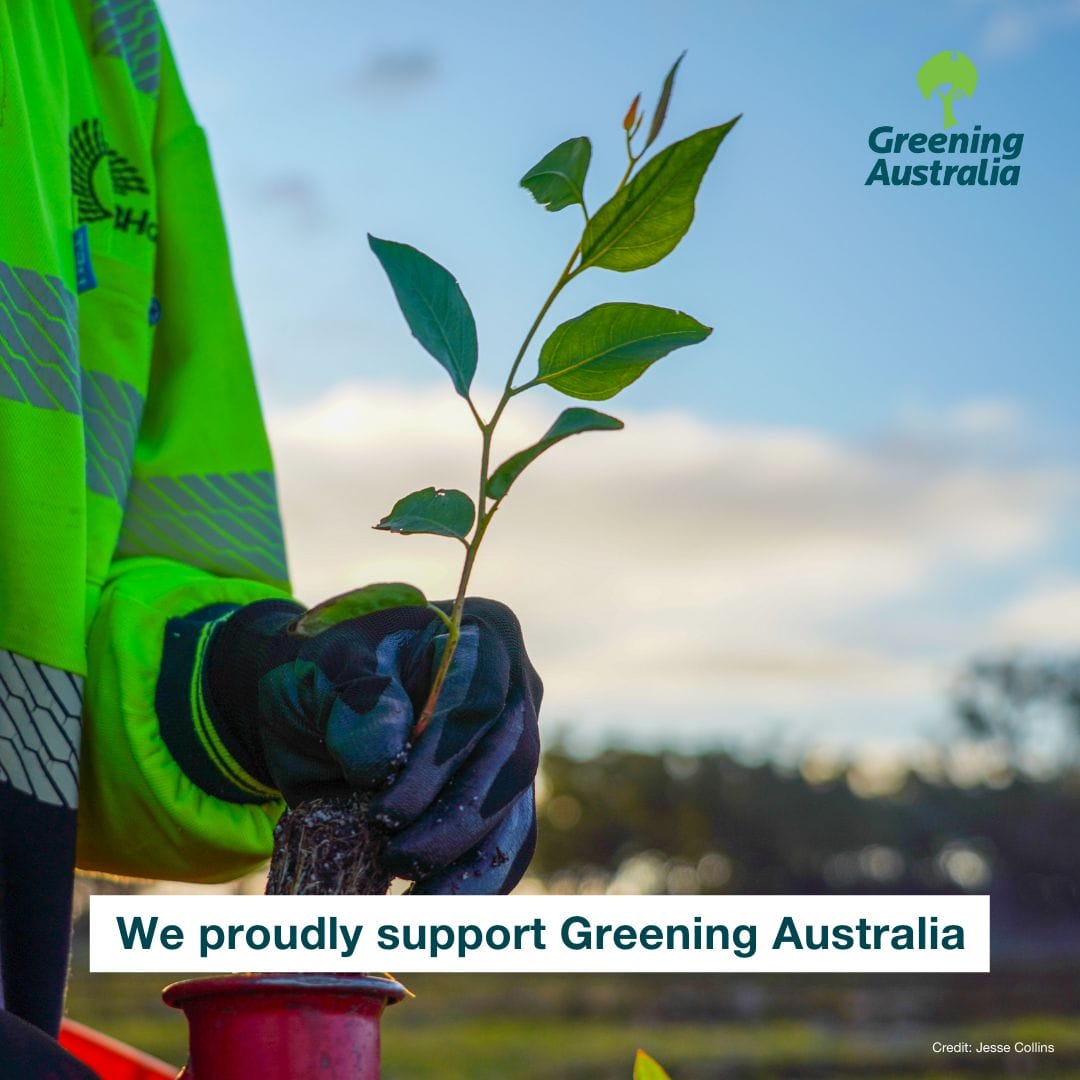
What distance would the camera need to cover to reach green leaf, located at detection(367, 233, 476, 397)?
58cm

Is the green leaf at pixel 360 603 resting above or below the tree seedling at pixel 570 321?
below

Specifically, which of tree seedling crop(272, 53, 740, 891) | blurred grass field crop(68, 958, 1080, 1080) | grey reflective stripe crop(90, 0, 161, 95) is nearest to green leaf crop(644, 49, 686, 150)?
tree seedling crop(272, 53, 740, 891)

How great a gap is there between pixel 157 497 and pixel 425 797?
57cm

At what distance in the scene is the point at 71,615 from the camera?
100 centimetres

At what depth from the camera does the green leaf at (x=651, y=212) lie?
553 millimetres

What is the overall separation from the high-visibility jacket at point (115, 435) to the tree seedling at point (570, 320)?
490mm

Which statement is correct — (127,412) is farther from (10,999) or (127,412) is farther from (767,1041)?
(767,1041)

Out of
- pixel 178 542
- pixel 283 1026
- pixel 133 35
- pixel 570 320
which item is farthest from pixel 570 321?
pixel 133 35

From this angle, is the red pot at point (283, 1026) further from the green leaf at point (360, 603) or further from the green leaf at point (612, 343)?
the green leaf at point (612, 343)

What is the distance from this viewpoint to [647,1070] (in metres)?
0.69

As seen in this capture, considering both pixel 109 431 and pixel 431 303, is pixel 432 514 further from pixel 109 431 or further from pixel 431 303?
pixel 109 431

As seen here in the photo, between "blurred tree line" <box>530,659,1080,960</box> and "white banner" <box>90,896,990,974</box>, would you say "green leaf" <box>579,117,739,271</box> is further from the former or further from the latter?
"blurred tree line" <box>530,659,1080,960</box>

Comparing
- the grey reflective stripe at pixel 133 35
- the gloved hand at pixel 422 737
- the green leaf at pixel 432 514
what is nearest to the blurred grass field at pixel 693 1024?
the grey reflective stripe at pixel 133 35

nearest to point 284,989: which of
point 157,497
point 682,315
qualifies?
point 682,315
